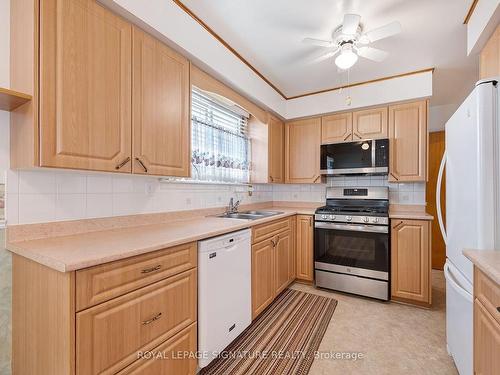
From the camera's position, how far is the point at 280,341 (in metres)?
1.92

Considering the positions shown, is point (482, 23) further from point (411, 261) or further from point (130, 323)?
point (130, 323)

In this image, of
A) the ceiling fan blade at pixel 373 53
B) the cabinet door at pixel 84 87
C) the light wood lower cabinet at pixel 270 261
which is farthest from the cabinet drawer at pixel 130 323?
the ceiling fan blade at pixel 373 53

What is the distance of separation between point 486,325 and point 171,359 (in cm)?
148

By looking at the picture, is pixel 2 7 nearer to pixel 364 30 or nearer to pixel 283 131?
pixel 364 30

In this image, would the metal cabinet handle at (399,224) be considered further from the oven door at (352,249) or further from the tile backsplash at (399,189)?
the tile backsplash at (399,189)

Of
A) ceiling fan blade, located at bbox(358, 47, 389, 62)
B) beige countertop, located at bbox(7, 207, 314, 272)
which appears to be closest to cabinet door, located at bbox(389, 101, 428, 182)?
ceiling fan blade, located at bbox(358, 47, 389, 62)

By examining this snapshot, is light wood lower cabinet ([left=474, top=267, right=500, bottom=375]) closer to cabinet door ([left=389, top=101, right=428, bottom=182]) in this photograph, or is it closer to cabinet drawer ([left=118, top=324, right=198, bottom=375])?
cabinet drawer ([left=118, top=324, right=198, bottom=375])

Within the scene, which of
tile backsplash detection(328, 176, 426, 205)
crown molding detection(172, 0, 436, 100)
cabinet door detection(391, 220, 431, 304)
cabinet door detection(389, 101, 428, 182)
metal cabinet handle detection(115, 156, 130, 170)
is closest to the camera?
metal cabinet handle detection(115, 156, 130, 170)

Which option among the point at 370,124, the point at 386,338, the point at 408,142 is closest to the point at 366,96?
the point at 370,124

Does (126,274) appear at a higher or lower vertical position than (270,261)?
higher

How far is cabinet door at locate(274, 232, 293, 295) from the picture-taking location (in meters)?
2.53

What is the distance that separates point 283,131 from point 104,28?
2574mm

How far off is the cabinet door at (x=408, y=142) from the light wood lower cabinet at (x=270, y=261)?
4.56 ft

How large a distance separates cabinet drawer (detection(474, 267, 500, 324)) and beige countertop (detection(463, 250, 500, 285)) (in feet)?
0.17
